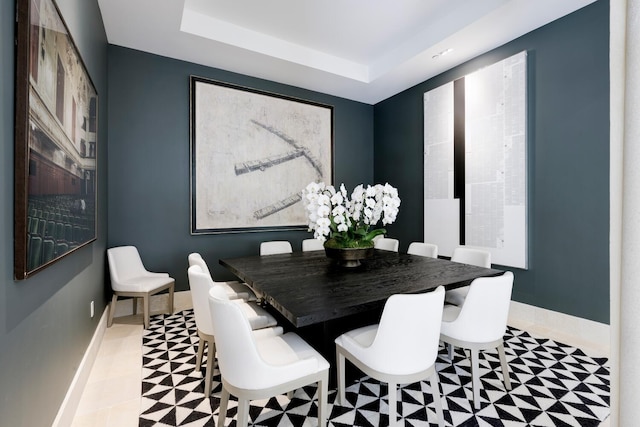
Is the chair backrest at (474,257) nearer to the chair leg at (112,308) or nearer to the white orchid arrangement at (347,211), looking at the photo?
the white orchid arrangement at (347,211)

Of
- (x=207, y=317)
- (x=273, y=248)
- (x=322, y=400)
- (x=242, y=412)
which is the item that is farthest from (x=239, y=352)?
(x=273, y=248)

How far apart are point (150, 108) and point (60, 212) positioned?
2.48m

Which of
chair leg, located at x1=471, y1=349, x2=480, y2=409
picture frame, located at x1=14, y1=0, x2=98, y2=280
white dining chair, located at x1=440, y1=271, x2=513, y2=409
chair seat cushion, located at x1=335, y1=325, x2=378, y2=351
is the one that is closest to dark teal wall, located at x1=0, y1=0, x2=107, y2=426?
picture frame, located at x1=14, y1=0, x2=98, y2=280

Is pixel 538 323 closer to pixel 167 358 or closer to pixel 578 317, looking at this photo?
pixel 578 317

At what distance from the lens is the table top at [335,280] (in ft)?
5.03

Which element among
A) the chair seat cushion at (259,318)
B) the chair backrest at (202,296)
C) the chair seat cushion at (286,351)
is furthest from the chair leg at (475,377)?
the chair backrest at (202,296)

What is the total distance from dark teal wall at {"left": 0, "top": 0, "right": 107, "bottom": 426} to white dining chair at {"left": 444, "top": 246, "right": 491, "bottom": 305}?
2.52m

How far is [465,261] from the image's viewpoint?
113 inches

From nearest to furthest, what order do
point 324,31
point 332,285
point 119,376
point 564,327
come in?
1. point 332,285
2. point 119,376
3. point 564,327
4. point 324,31

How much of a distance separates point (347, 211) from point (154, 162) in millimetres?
2443

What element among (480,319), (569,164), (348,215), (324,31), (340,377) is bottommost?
(340,377)

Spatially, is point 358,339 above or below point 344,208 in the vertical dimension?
below

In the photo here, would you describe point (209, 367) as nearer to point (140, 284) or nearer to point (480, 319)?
point (140, 284)

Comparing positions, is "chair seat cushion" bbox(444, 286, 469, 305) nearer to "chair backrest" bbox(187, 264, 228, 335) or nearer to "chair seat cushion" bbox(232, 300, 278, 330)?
"chair seat cushion" bbox(232, 300, 278, 330)
